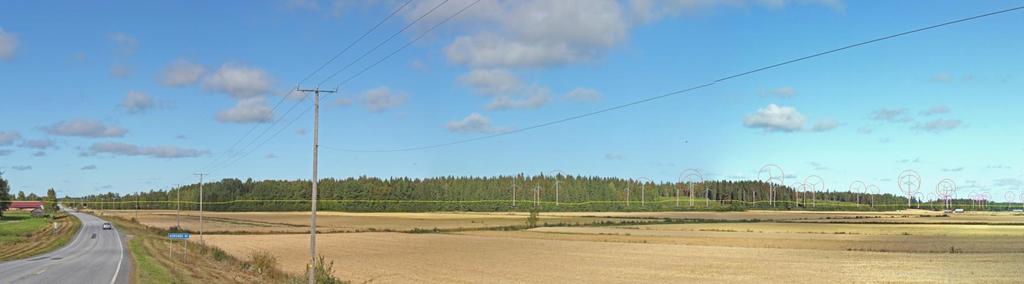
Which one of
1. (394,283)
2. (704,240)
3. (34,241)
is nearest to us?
(394,283)

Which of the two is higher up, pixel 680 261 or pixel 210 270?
pixel 680 261

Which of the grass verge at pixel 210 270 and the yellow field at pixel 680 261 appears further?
the grass verge at pixel 210 270

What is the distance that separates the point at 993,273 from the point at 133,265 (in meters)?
51.8

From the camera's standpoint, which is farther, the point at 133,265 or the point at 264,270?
the point at 133,265

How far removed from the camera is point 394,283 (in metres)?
38.0

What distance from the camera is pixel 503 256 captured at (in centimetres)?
5650

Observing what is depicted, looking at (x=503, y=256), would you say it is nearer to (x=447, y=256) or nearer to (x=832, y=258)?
(x=447, y=256)

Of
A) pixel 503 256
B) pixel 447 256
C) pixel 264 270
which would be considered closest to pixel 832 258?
pixel 503 256

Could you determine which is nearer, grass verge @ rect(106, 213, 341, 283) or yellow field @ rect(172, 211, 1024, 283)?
yellow field @ rect(172, 211, 1024, 283)

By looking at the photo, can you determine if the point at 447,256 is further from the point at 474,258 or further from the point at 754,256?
the point at 754,256

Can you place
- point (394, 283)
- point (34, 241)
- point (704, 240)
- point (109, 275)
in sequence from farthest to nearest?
point (34, 241) → point (704, 240) → point (109, 275) → point (394, 283)

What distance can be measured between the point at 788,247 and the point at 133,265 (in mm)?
50006

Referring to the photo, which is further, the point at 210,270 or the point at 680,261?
the point at 680,261

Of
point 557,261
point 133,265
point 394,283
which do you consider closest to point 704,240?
point 557,261
